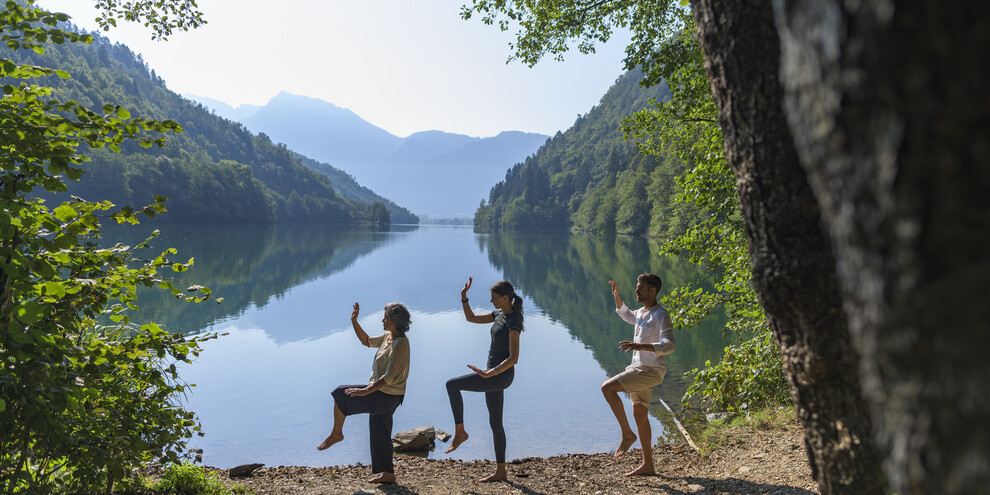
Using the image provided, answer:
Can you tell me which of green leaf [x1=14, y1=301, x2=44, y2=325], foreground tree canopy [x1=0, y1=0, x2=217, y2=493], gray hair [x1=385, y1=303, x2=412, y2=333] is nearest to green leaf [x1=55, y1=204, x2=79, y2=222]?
foreground tree canopy [x1=0, y1=0, x2=217, y2=493]

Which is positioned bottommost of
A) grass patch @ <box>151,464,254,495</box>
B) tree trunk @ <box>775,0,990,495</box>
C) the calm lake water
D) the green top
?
the calm lake water

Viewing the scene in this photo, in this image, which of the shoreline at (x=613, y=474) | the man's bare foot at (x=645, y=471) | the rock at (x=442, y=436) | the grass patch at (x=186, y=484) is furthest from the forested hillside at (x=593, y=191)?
the grass patch at (x=186, y=484)

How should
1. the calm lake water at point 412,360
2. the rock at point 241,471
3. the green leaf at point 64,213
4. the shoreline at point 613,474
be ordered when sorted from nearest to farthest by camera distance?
the green leaf at point 64,213, the shoreline at point 613,474, the rock at point 241,471, the calm lake water at point 412,360

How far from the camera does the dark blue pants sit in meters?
6.05

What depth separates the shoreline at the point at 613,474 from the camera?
5.74m

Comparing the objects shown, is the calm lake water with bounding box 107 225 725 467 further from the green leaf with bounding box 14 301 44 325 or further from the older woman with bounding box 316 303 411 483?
the green leaf with bounding box 14 301 44 325

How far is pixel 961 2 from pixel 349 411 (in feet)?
20.1

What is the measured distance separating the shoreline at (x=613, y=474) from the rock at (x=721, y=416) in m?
0.80

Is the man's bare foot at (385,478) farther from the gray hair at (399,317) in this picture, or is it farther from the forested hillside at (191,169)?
the forested hillside at (191,169)

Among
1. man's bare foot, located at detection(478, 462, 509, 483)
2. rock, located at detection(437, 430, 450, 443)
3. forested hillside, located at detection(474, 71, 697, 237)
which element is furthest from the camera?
forested hillside, located at detection(474, 71, 697, 237)

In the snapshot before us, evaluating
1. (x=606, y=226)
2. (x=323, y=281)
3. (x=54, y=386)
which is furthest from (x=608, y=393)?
(x=606, y=226)

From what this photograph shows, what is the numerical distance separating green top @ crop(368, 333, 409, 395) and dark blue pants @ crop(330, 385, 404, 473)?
0.11m

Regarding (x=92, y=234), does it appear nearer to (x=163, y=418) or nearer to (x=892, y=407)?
(x=163, y=418)

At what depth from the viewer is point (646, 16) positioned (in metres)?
8.48
